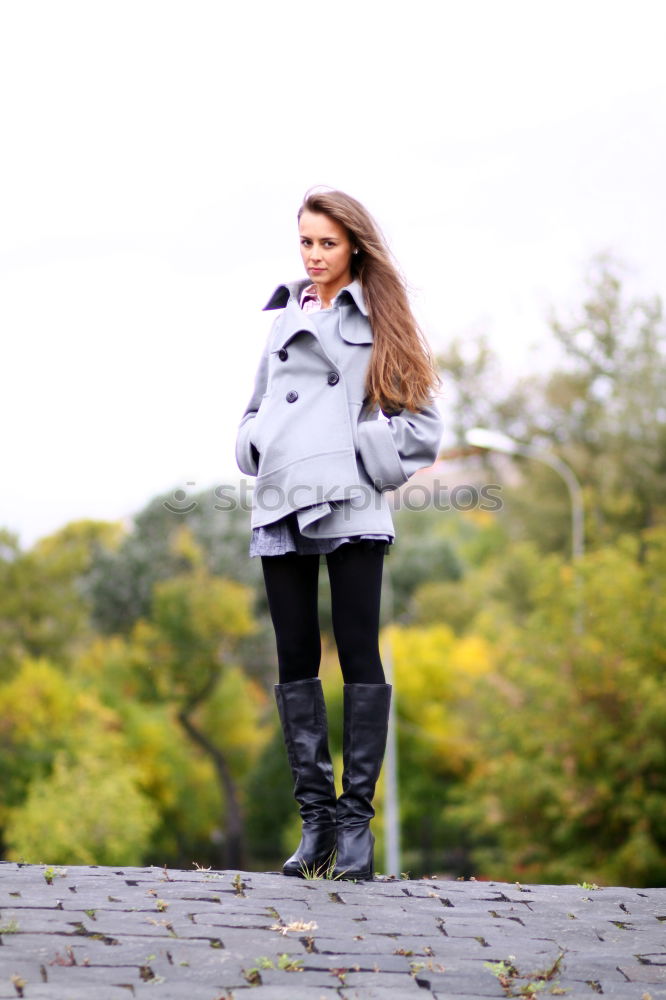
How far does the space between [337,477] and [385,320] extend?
628 mm

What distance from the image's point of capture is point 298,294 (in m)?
4.78

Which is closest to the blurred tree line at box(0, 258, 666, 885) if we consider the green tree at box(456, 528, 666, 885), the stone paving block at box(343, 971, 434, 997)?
the green tree at box(456, 528, 666, 885)

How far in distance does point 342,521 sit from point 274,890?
124 cm

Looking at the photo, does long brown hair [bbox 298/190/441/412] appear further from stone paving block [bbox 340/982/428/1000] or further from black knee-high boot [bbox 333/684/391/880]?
stone paving block [bbox 340/982/428/1000]

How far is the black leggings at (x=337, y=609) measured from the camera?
14.8 feet

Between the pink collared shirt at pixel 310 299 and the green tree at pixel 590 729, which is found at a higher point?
the pink collared shirt at pixel 310 299

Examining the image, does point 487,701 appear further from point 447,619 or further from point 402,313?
point 447,619

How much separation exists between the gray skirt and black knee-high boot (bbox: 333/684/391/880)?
50cm

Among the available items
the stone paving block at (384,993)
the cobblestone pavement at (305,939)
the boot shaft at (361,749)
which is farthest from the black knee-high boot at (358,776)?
the stone paving block at (384,993)

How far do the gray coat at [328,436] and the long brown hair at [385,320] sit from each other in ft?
0.17

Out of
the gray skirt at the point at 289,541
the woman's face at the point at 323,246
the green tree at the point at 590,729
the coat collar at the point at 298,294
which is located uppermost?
the woman's face at the point at 323,246

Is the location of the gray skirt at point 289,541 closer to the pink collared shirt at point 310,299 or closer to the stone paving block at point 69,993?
the pink collared shirt at point 310,299

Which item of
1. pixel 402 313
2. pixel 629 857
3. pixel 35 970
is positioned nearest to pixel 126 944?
pixel 35 970

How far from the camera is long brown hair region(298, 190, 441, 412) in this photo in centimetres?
452
